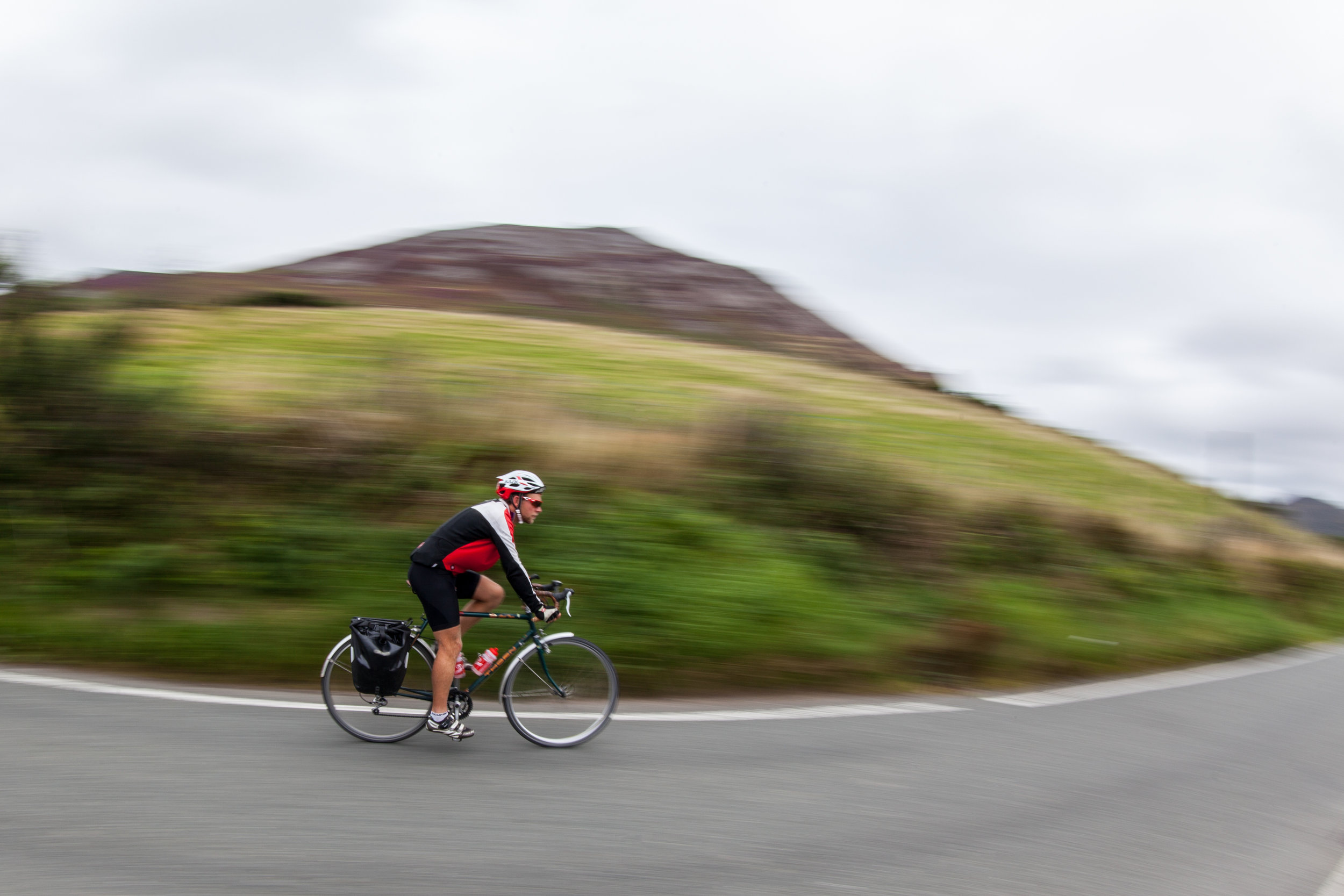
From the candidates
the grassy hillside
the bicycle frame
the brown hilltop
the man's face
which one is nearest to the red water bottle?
the bicycle frame

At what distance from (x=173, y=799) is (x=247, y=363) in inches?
507

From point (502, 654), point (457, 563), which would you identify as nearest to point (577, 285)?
point (502, 654)

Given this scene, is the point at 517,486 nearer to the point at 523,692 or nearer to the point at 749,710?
the point at 523,692

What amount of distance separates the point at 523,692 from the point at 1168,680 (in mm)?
7414

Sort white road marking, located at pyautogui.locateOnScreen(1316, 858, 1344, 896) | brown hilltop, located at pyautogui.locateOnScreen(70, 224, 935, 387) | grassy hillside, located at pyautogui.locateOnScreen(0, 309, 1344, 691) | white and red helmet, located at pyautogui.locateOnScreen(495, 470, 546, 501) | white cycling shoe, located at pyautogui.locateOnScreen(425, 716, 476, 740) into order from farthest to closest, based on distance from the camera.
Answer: brown hilltop, located at pyautogui.locateOnScreen(70, 224, 935, 387) < grassy hillside, located at pyautogui.locateOnScreen(0, 309, 1344, 691) < white and red helmet, located at pyautogui.locateOnScreen(495, 470, 546, 501) < white cycling shoe, located at pyautogui.locateOnScreen(425, 716, 476, 740) < white road marking, located at pyautogui.locateOnScreen(1316, 858, 1344, 896)

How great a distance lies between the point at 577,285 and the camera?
29.9m

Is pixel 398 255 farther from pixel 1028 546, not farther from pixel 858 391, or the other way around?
pixel 1028 546

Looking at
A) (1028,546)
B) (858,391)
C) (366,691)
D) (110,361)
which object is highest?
(858,391)

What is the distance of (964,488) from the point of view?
13523mm

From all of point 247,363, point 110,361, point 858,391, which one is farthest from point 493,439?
point 858,391

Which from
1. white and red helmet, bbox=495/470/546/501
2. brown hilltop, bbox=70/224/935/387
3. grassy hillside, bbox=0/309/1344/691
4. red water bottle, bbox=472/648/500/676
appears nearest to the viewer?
white and red helmet, bbox=495/470/546/501

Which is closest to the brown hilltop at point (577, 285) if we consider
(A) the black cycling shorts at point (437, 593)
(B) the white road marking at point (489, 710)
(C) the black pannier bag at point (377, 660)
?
(B) the white road marking at point (489, 710)

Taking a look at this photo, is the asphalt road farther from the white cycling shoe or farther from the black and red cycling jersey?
the black and red cycling jersey

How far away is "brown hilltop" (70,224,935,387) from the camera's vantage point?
25.5 m
